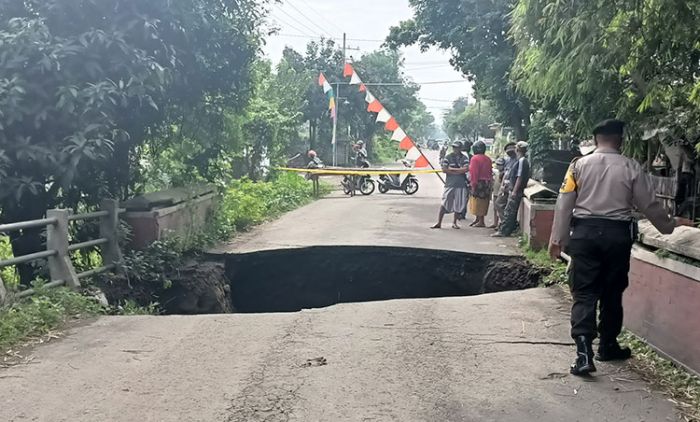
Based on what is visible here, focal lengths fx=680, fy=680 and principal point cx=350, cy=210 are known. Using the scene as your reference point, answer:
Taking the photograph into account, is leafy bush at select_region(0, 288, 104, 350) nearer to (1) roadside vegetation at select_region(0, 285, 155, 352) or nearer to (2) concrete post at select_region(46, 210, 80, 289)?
(1) roadside vegetation at select_region(0, 285, 155, 352)

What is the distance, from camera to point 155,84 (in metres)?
8.26

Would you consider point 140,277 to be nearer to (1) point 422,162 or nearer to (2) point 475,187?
(2) point 475,187

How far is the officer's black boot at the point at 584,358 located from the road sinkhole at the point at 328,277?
14.2 feet

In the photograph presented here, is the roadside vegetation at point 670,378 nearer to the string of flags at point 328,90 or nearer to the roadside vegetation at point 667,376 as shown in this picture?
the roadside vegetation at point 667,376

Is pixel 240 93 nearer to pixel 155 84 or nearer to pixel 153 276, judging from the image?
pixel 155 84

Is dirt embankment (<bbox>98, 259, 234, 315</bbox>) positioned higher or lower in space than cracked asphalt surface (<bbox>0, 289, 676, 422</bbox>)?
lower

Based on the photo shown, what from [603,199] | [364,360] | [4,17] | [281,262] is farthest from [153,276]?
[603,199]

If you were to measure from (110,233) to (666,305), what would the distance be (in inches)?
246

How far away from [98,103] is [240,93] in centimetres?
364

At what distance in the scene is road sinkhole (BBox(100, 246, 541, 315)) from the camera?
365 inches

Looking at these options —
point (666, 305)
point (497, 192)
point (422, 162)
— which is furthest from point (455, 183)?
point (666, 305)

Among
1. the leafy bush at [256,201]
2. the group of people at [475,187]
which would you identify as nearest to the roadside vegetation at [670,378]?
the group of people at [475,187]

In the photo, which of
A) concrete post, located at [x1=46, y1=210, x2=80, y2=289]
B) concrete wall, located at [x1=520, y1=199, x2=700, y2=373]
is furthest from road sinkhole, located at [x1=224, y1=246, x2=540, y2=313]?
concrete wall, located at [x1=520, y1=199, x2=700, y2=373]

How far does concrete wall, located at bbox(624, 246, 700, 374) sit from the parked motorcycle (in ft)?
58.3
